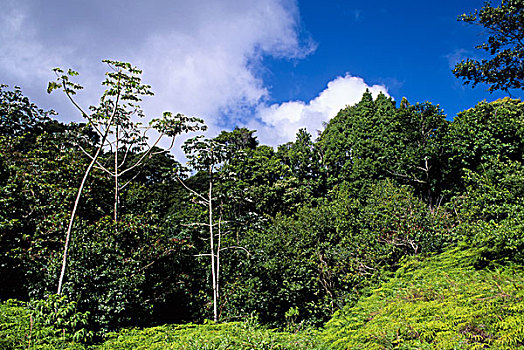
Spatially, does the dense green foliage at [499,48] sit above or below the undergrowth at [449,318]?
above

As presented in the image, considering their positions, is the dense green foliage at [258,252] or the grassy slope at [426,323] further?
the dense green foliage at [258,252]

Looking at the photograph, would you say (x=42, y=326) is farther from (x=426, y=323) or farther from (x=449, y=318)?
(x=449, y=318)

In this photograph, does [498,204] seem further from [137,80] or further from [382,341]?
[137,80]

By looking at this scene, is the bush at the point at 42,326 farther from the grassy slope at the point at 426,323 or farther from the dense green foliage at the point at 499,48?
the dense green foliage at the point at 499,48

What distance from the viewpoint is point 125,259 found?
828 centimetres

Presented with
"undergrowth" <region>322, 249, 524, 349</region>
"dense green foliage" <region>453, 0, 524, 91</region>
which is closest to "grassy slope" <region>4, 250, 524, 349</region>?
"undergrowth" <region>322, 249, 524, 349</region>

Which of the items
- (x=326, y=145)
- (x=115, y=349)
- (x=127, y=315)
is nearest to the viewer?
(x=115, y=349)

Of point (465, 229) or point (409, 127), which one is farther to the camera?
point (409, 127)

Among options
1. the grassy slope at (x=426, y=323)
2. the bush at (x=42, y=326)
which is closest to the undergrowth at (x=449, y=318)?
the grassy slope at (x=426, y=323)

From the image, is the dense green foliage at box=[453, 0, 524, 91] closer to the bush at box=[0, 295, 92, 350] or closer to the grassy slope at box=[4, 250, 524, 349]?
the grassy slope at box=[4, 250, 524, 349]

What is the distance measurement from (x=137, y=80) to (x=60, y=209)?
4545 millimetres

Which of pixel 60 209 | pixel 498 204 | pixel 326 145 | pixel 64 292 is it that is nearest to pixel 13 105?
pixel 60 209

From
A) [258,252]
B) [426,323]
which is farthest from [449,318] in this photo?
[258,252]

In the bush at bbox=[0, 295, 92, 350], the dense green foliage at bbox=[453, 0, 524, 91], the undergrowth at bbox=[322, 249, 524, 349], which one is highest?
the dense green foliage at bbox=[453, 0, 524, 91]
